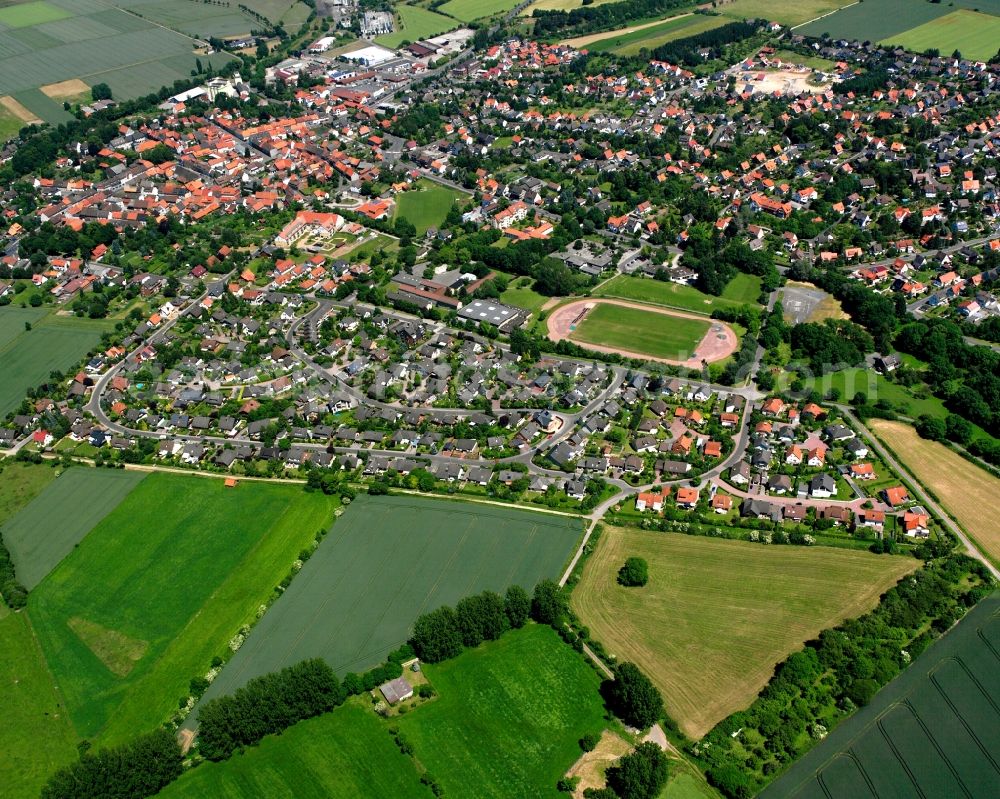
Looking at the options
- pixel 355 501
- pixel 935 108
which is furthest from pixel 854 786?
pixel 935 108

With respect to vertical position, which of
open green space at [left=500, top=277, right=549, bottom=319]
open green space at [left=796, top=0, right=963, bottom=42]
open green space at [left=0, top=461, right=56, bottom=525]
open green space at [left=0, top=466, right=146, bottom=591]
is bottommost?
open green space at [left=0, top=466, right=146, bottom=591]

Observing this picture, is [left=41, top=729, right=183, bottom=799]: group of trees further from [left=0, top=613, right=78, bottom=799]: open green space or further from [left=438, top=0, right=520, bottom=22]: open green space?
[left=438, top=0, right=520, bottom=22]: open green space

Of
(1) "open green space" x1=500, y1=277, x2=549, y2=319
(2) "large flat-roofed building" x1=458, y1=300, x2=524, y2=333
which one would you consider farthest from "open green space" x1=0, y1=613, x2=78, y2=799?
(1) "open green space" x1=500, y1=277, x2=549, y2=319

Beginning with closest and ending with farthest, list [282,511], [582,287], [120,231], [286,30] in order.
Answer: [282,511], [582,287], [120,231], [286,30]

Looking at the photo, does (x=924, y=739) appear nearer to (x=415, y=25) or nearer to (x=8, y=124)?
(x=8, y=124)

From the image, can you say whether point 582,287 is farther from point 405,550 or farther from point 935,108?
point 935,108

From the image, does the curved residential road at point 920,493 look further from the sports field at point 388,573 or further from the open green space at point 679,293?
the sports field at point 388,573
